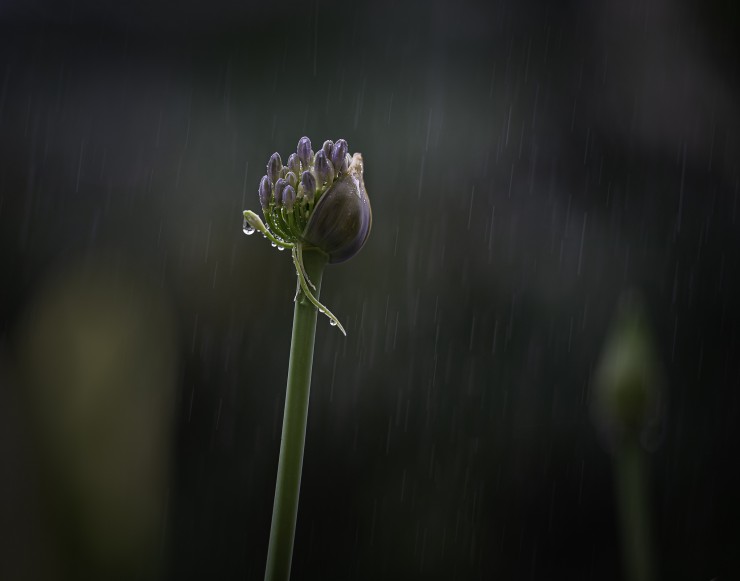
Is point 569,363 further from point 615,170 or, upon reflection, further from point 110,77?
point 110,77

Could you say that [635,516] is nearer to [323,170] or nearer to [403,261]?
→ [323,170]

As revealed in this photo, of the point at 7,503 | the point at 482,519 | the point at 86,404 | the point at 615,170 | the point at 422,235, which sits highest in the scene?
the point at 615,170

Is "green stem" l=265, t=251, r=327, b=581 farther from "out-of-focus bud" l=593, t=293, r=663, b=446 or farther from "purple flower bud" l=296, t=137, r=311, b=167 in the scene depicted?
"out-of-focus bud" l=593, t=293, r=663, b=446

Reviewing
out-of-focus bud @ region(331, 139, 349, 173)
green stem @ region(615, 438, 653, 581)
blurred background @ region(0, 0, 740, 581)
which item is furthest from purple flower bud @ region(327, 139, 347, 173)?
blurred background @ region(0, 0, 740, 581)

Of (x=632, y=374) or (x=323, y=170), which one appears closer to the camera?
(x=323, y=170)

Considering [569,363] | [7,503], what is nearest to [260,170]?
[569,363]

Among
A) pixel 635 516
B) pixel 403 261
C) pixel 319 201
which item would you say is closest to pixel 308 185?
pixel 319 201
